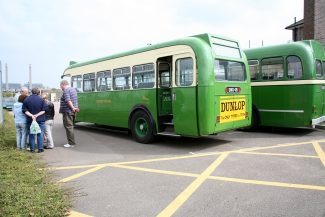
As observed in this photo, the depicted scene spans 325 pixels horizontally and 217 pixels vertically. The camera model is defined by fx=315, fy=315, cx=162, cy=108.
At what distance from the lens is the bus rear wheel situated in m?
9.28

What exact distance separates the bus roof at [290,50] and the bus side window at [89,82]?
606 centimetres

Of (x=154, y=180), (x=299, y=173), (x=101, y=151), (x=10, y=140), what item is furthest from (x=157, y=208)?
(x=10, y=140)

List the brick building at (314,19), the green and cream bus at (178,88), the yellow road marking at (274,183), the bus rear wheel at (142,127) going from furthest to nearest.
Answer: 1. the brick building at (314,19)
2. the bus rear wheel at (142,127)
3. the green and cream bus at (178,88)
4. the yellow road marking at (274,183)

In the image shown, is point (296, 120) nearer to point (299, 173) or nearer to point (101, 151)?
point (299, 173)

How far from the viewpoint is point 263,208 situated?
4289 mm

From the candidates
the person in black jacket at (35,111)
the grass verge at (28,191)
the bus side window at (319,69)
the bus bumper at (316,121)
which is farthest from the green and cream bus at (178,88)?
the grass verge at (28,191)

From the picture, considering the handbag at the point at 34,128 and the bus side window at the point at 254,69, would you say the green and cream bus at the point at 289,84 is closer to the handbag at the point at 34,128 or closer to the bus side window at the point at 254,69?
the bus side window at the point at 254,69

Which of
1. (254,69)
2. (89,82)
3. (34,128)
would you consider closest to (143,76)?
(34,128)

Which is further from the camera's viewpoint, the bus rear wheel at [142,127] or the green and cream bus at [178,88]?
the bus rear wheel at [142,127]

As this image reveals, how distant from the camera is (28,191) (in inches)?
187

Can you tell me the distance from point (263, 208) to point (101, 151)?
17.3 ft

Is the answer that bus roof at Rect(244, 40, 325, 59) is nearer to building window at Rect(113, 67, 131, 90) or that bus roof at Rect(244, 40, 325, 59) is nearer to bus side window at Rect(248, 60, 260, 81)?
bus side window at Rect(248, 60, 260, 81)

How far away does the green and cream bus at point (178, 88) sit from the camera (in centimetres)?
787

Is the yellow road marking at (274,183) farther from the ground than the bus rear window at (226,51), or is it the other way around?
the bus rear window at (226,51)
